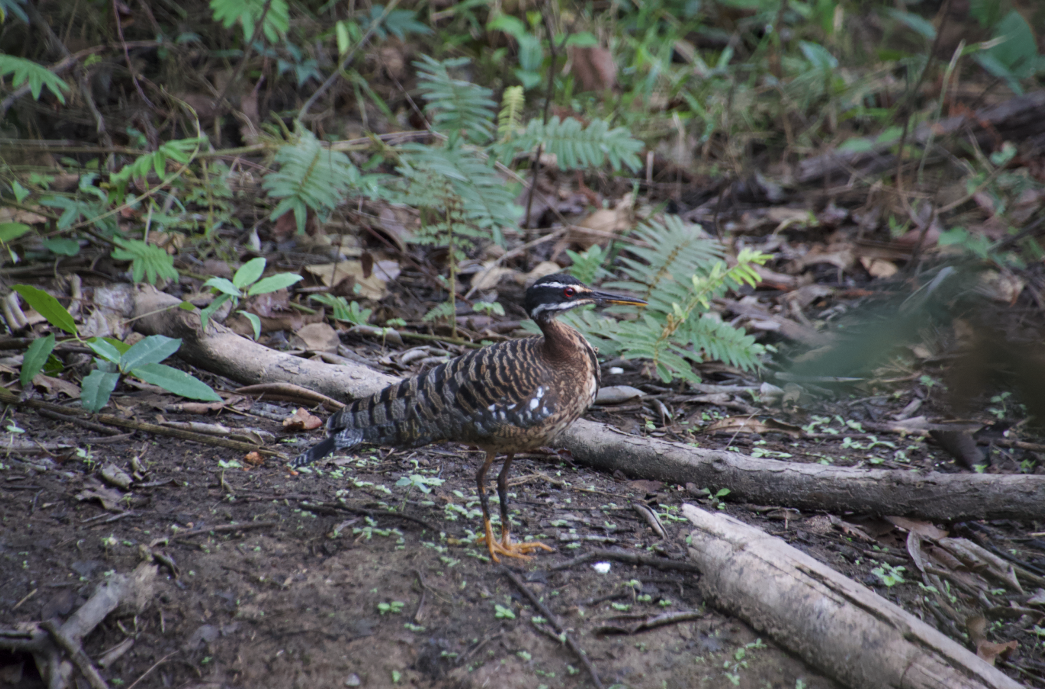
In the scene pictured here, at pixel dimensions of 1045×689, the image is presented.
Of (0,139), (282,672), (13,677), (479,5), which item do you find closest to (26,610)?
(13,677)

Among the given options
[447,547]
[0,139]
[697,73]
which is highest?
[697,73]

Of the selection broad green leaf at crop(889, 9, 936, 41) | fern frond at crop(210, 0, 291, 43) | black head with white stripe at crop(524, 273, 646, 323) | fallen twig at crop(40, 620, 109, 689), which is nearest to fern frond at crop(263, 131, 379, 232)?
fern frond at crop(210, 0, 291, 43)

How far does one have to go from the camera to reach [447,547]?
3.42 meters

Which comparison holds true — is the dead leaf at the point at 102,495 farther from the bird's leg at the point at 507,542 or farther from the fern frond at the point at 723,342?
the fern frond at the point at 723,342

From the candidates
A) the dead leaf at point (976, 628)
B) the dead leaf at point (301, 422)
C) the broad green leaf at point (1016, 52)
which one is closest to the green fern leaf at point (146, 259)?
the dead leaf at point (301, 422)

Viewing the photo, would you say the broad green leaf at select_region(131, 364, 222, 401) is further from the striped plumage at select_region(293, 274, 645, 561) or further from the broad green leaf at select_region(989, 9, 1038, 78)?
the broad green leaf at select_region(989, 9, 1038, 78)

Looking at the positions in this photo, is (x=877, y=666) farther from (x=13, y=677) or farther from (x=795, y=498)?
(x=13, y=677)

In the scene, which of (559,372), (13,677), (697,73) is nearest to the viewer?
(13,677)

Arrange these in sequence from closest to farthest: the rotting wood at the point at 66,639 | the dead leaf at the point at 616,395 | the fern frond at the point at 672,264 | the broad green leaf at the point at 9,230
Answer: the rotting wood at the point at 66,639, the broad green leaf at the point at 9,230, the dead leaf at the point at 616,395, the fern frond at the point at 672,264

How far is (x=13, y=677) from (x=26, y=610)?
268 mm

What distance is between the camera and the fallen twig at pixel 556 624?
2.69m

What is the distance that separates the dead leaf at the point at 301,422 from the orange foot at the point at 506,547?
4.78 feet

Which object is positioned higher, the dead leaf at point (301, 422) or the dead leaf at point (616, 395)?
the dead leaf at point (616, 395)

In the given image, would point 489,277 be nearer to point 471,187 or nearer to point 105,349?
point 471,187
